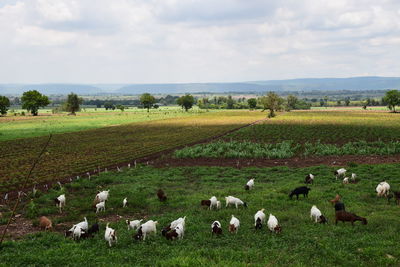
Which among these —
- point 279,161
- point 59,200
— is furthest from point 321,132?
point 59,200

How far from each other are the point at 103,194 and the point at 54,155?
26.1 m

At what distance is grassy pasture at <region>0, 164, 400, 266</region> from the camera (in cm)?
1066

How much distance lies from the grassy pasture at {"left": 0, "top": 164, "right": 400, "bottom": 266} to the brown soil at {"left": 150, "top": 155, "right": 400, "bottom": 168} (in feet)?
22.7

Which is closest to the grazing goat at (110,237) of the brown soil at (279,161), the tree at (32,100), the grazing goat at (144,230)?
the grazing goat at (144,230)

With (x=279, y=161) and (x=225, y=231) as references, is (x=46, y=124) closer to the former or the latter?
(x=279, y=161)

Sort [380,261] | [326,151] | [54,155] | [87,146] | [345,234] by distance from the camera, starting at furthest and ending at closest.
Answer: [87,146] < [54,155] < [326,151] < [345,234] < [380,261]

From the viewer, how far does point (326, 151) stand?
126ft

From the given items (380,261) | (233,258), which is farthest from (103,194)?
(380,261)

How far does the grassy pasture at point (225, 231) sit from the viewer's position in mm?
10656

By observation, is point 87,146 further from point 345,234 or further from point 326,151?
point 345,234

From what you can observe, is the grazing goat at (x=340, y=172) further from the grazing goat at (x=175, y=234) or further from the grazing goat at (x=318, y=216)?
the grazing goat at (x=175, y=234)

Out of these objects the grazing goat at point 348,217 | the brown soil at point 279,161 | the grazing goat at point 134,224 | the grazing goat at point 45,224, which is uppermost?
the grazing goat at point 348,217

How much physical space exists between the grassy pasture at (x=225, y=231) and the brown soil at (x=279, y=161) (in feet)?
22.7

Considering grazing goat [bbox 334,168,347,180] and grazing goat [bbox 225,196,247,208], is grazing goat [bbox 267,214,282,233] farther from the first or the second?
grazing goat [bbox 334,168,347,180]
